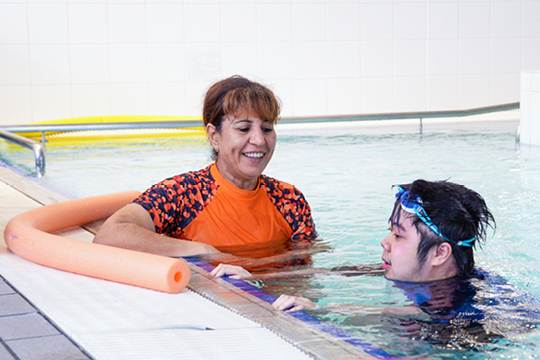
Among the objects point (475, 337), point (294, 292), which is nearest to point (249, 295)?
point (294, 292)

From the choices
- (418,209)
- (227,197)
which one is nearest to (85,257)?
(227,197)

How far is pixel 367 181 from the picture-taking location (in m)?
5.91

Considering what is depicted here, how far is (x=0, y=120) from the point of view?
9.77 metres

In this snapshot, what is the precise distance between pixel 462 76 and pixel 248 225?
8738 millimetres

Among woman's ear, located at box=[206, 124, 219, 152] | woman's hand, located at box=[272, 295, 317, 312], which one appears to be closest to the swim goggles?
woman's hand, located at box=[272, 295, 317, 312]

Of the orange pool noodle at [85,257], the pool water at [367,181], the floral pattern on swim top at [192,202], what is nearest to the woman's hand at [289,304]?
the pool water at [367,181]

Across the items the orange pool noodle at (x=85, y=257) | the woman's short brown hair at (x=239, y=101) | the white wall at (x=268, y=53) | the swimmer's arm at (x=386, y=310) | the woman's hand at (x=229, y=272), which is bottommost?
the swimmer's arm at (x=386, y=310)

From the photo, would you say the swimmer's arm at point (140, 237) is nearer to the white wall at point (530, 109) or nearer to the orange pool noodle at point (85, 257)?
the orange pool noodle at point (85, 257)

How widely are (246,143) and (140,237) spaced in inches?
25.2

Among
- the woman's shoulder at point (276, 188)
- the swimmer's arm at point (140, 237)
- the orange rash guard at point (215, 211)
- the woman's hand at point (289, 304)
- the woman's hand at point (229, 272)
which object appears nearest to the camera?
the woman's hand at point (289, 304)

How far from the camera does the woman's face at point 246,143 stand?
9.91ft

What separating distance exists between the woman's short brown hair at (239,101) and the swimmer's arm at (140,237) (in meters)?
0.55

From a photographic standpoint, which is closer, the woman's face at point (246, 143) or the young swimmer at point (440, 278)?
the young swimmer at point (440, 278)

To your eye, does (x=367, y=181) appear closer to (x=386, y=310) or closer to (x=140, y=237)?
(x=140, y=237)
